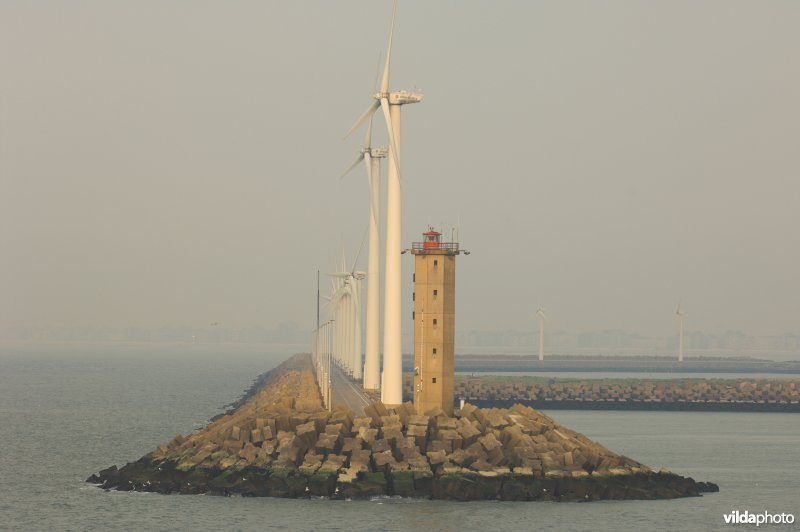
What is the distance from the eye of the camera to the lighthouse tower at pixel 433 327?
74625 millimetres

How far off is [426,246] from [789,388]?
96.7 m

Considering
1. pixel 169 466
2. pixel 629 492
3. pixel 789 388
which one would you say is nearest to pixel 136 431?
pixel 169 466

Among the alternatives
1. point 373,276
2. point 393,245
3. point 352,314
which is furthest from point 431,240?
point 352,314

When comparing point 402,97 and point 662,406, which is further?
point 662,406

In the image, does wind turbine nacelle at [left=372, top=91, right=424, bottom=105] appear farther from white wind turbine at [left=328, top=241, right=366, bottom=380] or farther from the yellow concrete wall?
white wind turbine at [left=328, top=241, right=366, bottom=380]

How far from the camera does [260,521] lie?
58938 millimetres

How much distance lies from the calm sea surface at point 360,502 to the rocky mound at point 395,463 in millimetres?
1314

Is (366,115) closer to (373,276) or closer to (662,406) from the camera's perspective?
(373,276)

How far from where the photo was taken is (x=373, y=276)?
11025cm

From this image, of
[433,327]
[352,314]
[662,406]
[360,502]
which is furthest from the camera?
[662,406]

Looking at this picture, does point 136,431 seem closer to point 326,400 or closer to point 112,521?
point 326,400

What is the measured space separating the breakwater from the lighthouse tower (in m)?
71.8

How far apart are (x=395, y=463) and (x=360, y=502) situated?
3.62m

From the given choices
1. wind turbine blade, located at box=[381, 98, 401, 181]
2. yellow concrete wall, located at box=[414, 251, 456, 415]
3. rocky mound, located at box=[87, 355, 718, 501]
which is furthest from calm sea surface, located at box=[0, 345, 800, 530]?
wind turbine blade, located at box=[381, 98, 401, 181]
